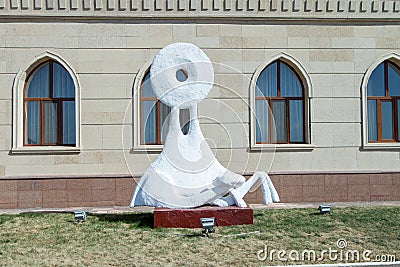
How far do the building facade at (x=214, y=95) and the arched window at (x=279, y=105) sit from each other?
25 millimetres

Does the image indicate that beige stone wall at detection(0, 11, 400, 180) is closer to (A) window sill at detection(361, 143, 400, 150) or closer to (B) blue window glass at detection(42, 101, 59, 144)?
(A) window sill at detection(361, 143, 400, 150)

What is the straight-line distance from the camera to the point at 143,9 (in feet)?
43.1

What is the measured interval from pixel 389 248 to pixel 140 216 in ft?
15.5

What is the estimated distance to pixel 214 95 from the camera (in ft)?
43.6

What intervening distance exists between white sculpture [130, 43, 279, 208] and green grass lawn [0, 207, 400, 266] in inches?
23.1

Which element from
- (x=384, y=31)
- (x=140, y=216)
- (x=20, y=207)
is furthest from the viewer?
(x=384, y=31)

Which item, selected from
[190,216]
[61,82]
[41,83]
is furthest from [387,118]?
[41,83]

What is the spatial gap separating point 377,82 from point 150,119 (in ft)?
18.7

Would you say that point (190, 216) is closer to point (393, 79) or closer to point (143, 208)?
point (143, 208)

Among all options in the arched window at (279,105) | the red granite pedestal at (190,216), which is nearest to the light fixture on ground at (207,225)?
the red granite pedestal at (190,216)

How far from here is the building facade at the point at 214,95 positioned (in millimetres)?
12922

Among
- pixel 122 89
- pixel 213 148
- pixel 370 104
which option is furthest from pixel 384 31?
pixel 122 89

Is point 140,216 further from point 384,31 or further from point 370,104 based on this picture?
point 384,31

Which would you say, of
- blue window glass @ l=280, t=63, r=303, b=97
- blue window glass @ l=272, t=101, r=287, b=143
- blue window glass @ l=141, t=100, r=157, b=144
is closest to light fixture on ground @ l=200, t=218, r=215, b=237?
blue window glass @ l=141, t=100, r=157, b=144
